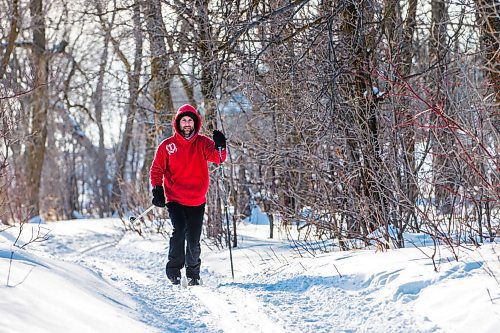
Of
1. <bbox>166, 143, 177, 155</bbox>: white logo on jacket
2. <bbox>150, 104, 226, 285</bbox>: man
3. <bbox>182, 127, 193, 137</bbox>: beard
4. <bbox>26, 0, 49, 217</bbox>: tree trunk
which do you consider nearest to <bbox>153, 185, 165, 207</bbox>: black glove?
<bbox>150, 104, 226, 285</bbox>: man

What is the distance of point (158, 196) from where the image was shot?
7.23 m

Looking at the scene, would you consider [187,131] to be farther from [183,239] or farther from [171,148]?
[183,239]

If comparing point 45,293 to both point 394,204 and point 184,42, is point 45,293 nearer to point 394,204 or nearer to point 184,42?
point 394,204

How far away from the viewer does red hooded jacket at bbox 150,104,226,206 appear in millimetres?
7316

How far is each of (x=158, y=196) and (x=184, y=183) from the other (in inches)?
12.7

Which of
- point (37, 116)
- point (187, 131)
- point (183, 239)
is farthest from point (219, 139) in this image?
point (37, 116)

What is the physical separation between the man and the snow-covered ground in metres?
0.33

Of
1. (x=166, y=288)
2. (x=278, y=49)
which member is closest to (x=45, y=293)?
(x=166, y=288)

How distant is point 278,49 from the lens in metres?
Result: 8.07

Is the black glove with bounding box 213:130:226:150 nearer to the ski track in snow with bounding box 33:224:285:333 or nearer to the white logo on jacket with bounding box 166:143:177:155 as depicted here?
the white logo on jacket with bounding box 166:143:177:155

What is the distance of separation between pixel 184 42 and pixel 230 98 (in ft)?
3.44

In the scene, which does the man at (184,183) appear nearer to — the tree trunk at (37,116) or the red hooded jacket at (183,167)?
the red hooded jacket at (183,167)

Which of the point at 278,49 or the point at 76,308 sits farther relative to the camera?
the point at 278,49

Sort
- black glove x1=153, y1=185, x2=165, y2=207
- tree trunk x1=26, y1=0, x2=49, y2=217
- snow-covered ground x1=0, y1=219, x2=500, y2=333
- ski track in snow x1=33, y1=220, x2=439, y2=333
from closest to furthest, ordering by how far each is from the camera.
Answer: snow-covered ground x1=0, y1=219, x2=500, y2=333, ski track in snow x1=33, y1=220, x2=439, y2=333, black glove x1=153, y1=185, x2=165, y2=207, tree trunk x1=26, y1=0, x2=49, y2=217
